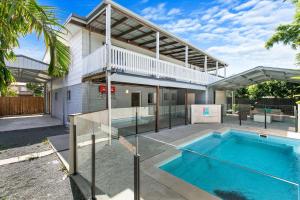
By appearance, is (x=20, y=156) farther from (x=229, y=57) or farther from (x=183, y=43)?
(x=229, y=57)

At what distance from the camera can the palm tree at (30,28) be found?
2.63m

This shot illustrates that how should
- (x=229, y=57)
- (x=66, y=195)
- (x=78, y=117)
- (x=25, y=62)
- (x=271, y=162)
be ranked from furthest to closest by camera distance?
(x=229, y=57) < (x=25, y=62) < (x=271, y=162) < (x=78, y=117) < (x=66, y=195)

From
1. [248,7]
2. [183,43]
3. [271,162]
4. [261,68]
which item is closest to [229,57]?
[261,68]

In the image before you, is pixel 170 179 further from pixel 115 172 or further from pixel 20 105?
pixel 20 105

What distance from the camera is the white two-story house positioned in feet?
24.7

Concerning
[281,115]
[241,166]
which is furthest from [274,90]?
[241,166]

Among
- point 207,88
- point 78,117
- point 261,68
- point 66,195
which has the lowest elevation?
point 66,195

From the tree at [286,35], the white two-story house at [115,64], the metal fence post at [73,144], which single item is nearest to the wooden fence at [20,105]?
the white two-story house at [115,64]

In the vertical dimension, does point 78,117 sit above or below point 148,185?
above

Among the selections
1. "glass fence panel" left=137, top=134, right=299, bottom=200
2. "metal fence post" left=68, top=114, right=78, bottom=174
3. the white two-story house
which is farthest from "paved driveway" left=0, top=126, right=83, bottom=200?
the white two-story house

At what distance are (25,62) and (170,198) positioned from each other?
12160 mm

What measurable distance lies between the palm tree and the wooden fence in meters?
18.7

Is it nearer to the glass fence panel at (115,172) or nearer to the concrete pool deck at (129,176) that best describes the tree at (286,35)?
the concrete pool deck at (129,176)

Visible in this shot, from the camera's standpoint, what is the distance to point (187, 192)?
3.42m
